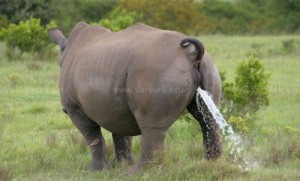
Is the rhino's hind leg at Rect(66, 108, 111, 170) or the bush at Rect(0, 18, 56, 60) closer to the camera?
the rhino's hind leg at Rect(66, 108, 111, 170)

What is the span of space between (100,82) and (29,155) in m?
1.80

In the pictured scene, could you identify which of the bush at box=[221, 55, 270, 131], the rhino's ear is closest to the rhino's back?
the rhino's ear

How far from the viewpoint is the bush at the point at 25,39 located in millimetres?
18453

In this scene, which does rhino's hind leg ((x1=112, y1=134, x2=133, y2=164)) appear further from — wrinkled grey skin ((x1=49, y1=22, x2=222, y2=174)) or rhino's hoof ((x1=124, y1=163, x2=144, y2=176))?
rhino's hoof ((x1=124, y1=163, x2=144, y2=176))

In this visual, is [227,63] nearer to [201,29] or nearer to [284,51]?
[284,51]

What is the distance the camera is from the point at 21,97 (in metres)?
12.6

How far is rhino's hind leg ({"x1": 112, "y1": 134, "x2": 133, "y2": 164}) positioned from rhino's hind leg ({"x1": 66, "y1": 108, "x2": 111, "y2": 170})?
0.23m

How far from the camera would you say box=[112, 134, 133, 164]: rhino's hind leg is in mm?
7523

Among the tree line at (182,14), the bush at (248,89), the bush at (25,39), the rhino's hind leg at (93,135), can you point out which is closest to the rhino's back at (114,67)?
the rhino's hind leg at (93,135)

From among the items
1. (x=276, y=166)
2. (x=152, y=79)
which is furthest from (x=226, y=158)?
(x=152, y=79)

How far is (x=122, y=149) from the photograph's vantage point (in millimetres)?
7551

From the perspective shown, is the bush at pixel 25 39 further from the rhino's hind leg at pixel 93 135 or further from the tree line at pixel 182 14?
the rhino's hind leg at pixel 93 135

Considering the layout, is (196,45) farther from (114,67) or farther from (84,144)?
(84,144)

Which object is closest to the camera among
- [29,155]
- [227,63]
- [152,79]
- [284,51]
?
[152,79]
